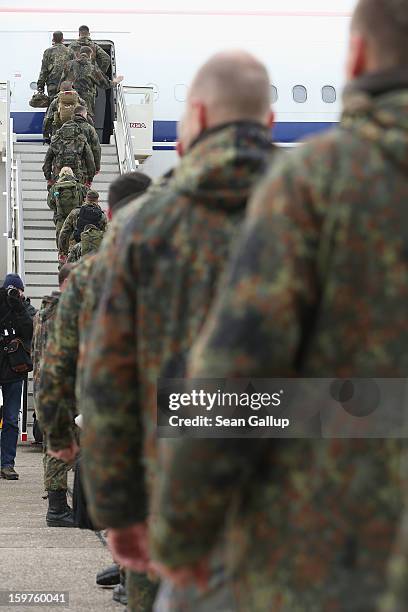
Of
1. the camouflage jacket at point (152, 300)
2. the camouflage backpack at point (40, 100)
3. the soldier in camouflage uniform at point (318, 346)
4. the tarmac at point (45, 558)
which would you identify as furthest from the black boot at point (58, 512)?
the camouflage backpack at point (40, 100)

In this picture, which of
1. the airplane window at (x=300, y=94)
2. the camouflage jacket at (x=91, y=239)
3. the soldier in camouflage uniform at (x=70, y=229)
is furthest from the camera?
the airplane window at (x=300, y=94)

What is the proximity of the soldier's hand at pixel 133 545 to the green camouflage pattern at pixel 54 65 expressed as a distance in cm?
1343

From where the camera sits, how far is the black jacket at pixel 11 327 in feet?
33.0

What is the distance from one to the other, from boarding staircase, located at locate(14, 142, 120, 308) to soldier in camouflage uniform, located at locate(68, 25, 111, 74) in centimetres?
130

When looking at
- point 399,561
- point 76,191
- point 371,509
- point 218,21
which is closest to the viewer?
point 399,561

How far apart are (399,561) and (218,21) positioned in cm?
2208

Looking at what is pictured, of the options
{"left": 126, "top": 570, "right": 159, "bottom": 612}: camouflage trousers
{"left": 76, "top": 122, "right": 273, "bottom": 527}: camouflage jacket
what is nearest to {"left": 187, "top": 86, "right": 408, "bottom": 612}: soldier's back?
{"left": 76, "top": 122, "right": 273, "bottom": 527}: camouflage jacket

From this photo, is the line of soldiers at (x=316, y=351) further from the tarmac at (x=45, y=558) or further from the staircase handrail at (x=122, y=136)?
the staircase handrail at (x=122, y=136)

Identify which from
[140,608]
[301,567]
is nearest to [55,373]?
[140,608]

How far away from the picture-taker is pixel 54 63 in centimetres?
1542

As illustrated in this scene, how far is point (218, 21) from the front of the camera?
22.8m

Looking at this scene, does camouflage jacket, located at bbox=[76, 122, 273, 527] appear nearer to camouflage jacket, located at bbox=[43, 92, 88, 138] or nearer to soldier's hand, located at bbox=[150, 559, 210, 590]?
soldier's hand, located at bbox=[150, 559, 210, 590]

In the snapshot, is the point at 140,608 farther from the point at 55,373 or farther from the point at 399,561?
the point at 399,561

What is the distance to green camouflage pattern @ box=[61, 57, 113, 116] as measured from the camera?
594 inches
